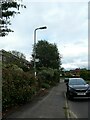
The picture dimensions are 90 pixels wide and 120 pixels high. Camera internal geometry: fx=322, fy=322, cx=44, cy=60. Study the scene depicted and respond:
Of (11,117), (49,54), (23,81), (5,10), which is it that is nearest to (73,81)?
(23,81)

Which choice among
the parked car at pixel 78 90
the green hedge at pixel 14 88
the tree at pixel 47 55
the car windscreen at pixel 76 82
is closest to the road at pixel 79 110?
the green hedge at pixel 14 88

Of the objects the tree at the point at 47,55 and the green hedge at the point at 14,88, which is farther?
the tree at the point at 47,55

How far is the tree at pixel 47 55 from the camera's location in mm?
62688

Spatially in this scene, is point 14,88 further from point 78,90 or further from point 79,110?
point 78,90

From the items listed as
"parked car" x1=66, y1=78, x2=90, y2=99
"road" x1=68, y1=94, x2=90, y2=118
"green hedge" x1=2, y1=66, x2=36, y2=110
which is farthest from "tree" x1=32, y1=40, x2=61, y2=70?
"road" x1=68, y1=94, x2=90, y2=118

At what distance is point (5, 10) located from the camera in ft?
51.1

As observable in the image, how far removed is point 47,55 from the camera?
63469 millimetres

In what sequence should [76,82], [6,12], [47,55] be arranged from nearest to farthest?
[6,12] → [76,82] → [47,55]

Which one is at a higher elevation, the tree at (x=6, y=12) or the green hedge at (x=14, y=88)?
the tree at (x=6, y=12)

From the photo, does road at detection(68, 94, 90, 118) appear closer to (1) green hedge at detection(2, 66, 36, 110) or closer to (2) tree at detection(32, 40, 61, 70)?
(1) green hedge at detection(2, 66, 36, 110)

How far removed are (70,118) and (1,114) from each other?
2875mm

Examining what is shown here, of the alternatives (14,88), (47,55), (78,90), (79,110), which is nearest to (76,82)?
(78,90)

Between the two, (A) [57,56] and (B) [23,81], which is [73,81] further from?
(A) [57,56]

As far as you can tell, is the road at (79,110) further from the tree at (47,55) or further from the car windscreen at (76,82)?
the tree at (47,55)
